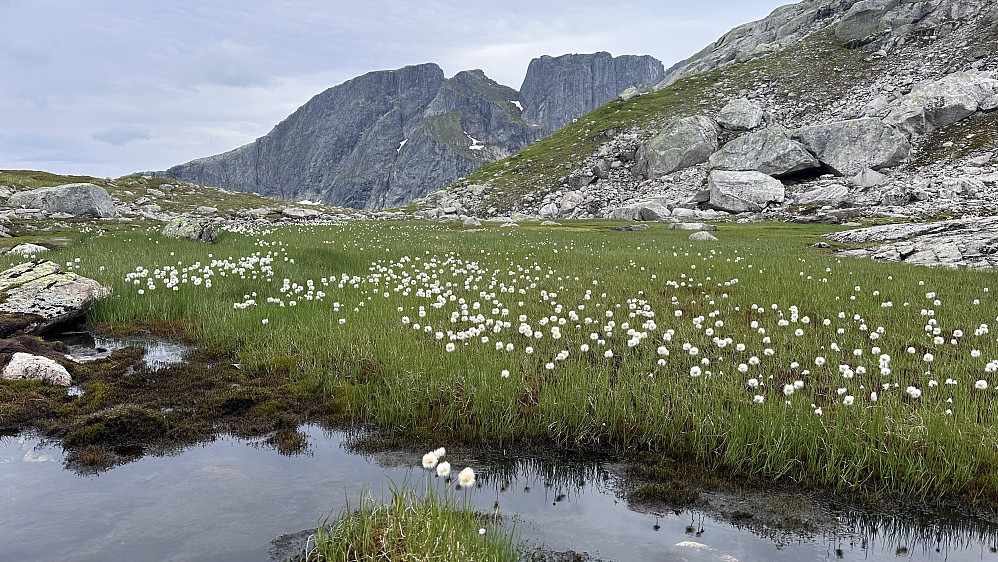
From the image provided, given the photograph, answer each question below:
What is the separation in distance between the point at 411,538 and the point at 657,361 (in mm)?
5455

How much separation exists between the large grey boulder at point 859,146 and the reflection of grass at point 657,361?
70411 mm

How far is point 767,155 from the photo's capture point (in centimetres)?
8075

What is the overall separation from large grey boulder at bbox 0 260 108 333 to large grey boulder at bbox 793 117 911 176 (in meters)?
86.5

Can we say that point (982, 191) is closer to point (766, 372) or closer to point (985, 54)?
point (985, 54)

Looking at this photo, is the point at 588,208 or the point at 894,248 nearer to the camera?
the point at 894,248

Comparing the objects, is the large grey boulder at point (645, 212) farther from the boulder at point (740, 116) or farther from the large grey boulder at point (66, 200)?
the large grey boulder at point (66, 200)

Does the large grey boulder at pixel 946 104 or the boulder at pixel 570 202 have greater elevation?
the large grey boulder at pixel 946 104

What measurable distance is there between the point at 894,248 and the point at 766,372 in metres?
21.6

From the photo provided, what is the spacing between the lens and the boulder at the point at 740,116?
98.2 m

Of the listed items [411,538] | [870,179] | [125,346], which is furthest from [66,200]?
[870,179]

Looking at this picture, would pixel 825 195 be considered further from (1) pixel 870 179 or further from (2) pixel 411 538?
(2) pixel 411 538

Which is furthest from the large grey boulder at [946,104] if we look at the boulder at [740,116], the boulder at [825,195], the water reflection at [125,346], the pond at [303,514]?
the water reflection at [125,346]

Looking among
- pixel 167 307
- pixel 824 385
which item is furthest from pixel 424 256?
pixel 824 385

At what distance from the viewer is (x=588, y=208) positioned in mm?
87375
